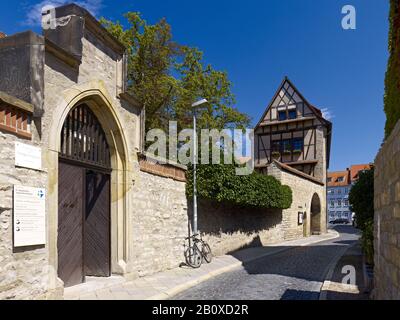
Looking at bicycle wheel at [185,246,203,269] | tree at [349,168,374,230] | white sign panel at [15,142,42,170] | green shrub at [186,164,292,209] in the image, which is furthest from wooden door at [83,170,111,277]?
tree at [349,168,374,230]

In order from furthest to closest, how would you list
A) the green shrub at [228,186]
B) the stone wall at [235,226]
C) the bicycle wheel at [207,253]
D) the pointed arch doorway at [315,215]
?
1. the pointed arch doorway at [315,215]
2. the stone wall at [235,226]
3. the green shrub at [228,186]
4. the bicycle wheel at [207,253]

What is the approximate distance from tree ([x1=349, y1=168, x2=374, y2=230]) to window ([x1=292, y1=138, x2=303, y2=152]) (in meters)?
18.8

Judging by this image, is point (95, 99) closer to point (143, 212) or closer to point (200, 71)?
point (143, 212)

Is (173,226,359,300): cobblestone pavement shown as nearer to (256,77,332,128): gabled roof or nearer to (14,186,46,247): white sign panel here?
(14,186,46,247): white sign panel

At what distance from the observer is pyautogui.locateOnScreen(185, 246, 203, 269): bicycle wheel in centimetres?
1063

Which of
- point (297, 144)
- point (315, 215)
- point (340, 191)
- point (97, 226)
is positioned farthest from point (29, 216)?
point (340, 191)

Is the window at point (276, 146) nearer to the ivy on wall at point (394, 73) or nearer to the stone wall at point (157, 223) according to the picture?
the stone wall at point (157, 223)

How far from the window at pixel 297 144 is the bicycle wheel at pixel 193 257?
21.6 meters

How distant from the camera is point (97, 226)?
834 cm

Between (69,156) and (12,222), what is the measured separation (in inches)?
83.0

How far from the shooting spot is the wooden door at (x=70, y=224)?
22.8ft

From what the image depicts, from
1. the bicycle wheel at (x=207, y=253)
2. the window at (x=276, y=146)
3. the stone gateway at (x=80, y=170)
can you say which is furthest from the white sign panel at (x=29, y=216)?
the window at (x=276, y=146)

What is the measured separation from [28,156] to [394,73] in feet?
18.8
